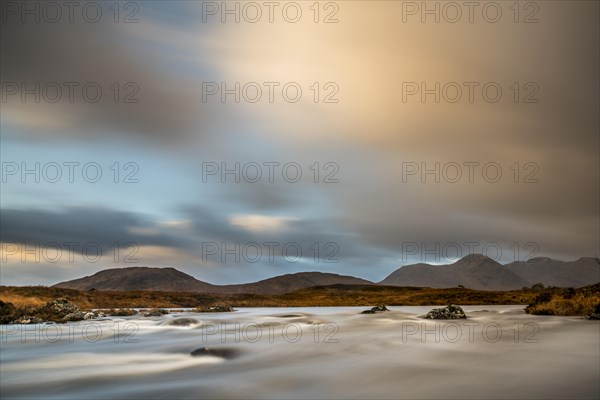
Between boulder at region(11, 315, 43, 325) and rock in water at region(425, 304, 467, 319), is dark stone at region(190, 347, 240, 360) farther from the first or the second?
boulder at region(11, 315, 43, 325)

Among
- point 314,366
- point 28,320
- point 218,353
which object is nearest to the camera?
point 314,366

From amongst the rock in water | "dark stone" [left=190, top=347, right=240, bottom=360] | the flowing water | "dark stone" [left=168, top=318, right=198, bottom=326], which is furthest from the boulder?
the rock in water

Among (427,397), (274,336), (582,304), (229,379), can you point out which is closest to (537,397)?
(427,397)

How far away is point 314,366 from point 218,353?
4.44 meters

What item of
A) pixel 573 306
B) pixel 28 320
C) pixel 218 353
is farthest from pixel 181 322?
pixel 573 306

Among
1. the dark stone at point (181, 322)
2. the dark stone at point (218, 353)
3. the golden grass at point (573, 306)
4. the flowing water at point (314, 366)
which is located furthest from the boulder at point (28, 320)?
the golden grass at point (573, 306)

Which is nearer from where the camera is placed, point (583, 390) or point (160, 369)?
point (583, 390)

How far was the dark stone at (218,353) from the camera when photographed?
53.8ft

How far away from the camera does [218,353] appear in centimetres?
1680

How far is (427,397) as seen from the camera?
32.8 ft

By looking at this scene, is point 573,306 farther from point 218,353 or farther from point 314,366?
point 218,353

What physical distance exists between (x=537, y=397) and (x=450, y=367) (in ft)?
12.2

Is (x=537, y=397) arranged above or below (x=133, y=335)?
above

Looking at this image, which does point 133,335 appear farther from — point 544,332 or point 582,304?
point 582,304
